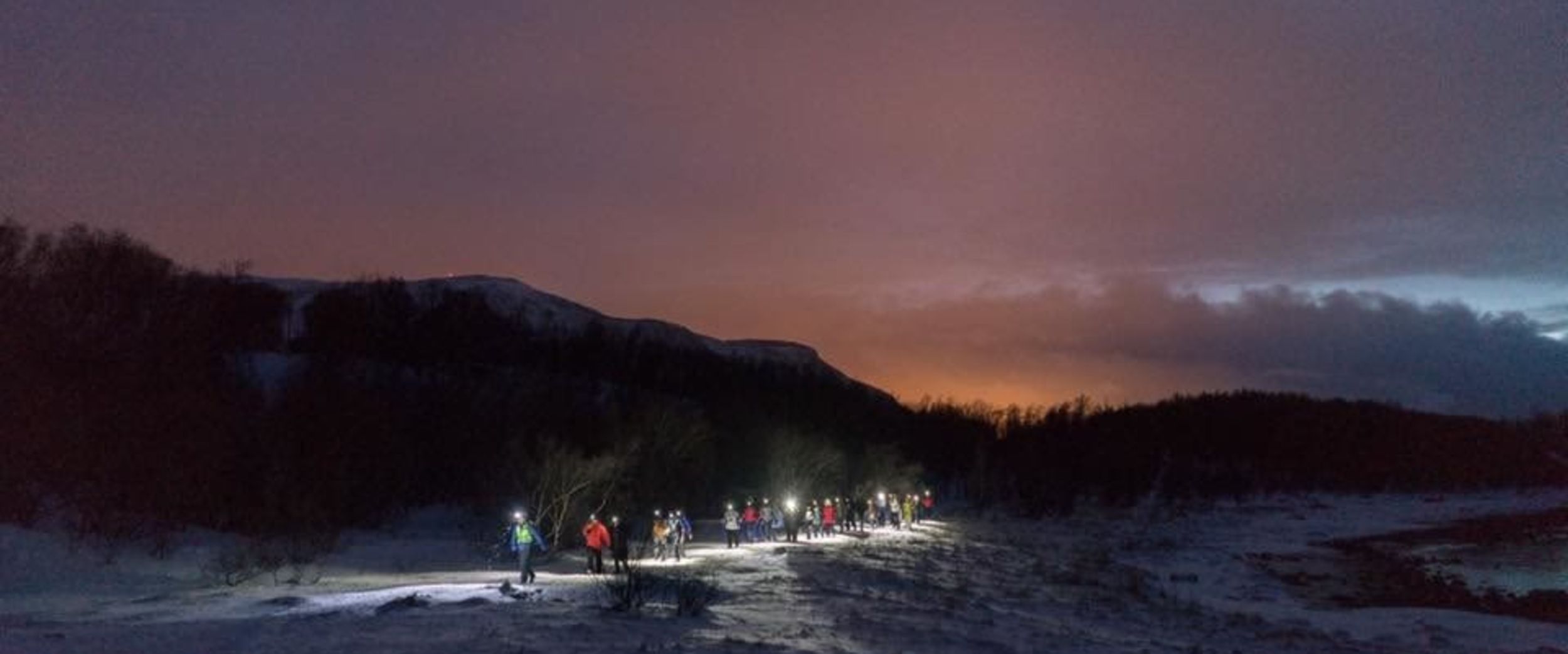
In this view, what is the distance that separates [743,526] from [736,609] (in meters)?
25.5

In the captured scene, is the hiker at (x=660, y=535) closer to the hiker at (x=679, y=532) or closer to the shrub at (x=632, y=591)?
the hiker at (x=679, y=532)

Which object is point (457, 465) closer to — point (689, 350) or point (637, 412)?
point (637, 412)

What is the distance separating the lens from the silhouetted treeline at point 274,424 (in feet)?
112

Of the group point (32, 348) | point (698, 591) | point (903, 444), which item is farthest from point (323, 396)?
point (903, 444)

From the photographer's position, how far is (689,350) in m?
126

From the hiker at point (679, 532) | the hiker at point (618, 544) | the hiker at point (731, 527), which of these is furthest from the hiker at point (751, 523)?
the hiker at point (618, 544)

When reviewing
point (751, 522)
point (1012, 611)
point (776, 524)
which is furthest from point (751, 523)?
point (1012, 611)

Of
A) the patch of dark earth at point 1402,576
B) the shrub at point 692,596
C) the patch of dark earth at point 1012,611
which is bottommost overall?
the patch of dark earth at point 1402,576

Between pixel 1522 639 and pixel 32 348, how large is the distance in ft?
117

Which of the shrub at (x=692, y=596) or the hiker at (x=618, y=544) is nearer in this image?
the shrub at (x=692, y=596)

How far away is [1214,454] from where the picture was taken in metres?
160

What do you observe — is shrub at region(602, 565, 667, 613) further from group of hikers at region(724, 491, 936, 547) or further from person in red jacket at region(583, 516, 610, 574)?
group of hikers at region(724, 491, 936, 547)

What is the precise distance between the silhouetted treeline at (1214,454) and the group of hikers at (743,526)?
1311 inches

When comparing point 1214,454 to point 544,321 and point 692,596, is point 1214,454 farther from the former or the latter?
point 692,596
